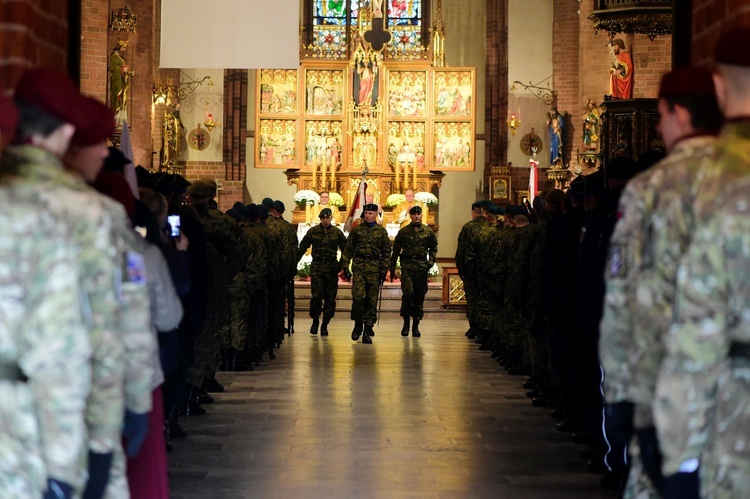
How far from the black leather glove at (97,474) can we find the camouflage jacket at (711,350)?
5.79ft

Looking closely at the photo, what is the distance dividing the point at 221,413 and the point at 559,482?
12.3 feet

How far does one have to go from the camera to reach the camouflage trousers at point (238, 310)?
12930mm

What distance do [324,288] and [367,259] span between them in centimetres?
101

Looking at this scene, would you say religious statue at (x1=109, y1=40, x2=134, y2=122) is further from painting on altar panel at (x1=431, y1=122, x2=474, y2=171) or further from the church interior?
painting on altar panel at (x1=431, y1=122, x2=474, y2=171)

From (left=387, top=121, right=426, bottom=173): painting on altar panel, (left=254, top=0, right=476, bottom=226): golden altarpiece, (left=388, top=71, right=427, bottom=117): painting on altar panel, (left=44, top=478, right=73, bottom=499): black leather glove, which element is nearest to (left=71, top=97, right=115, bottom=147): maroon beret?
(left=44, top=478, right=73, bottom=499): black leather glove

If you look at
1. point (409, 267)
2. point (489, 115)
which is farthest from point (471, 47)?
point (409, 267)

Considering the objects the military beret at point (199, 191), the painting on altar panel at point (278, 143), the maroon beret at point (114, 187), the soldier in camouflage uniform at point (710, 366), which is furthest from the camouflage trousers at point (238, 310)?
the painting on altar panel at point (278, 143)

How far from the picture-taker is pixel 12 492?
3.40m

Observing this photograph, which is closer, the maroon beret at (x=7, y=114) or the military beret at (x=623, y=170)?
the maroon beret at (x=7, y=114)

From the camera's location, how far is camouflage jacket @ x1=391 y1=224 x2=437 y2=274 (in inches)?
714

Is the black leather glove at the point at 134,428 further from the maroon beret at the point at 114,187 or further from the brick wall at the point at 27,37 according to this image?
the brick wall at the point at 27,37

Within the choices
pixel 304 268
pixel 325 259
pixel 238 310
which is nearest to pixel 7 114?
pixel 238 310

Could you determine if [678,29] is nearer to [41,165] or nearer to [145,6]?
[41,165]

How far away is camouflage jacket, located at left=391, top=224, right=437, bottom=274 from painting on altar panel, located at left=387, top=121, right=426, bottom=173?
8.89 m
